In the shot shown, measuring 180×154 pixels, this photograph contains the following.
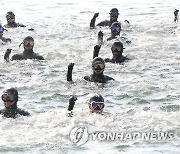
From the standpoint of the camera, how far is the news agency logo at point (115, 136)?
12148 millimetres

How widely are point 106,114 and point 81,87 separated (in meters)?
3.15

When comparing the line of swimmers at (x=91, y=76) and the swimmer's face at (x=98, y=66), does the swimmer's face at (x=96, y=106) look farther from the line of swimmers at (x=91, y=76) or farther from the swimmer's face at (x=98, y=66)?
the swimmer's face at (x=98, y=66)

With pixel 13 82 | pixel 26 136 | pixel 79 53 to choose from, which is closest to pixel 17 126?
pixel 26 136

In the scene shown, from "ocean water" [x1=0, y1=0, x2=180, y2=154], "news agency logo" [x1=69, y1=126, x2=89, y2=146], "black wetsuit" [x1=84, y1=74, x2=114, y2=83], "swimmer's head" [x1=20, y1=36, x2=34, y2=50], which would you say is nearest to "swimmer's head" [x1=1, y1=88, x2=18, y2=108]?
"ocean water" [x1=0, y1=0, x2=180, y2=154]

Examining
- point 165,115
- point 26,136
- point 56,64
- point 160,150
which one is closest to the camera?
point 160,150

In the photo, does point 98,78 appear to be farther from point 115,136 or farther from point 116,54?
point 115,136

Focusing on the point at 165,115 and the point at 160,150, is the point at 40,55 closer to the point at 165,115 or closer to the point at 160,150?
the point at 165,115

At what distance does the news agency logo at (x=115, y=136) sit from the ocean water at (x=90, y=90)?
0.05 m

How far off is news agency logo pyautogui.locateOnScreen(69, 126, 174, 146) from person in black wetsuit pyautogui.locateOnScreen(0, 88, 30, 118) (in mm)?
2003

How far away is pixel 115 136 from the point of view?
12.4 metres

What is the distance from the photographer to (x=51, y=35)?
26.6 m

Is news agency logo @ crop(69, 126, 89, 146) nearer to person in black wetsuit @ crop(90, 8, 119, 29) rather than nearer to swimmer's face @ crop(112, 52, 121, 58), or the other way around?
swimmer's face @ crop(112, 52, 121, 58)

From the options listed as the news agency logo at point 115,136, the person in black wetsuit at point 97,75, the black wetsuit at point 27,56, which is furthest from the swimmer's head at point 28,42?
the news agency logo at point 115,136

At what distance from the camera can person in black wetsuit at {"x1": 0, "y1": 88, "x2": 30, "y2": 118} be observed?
45.5ft
